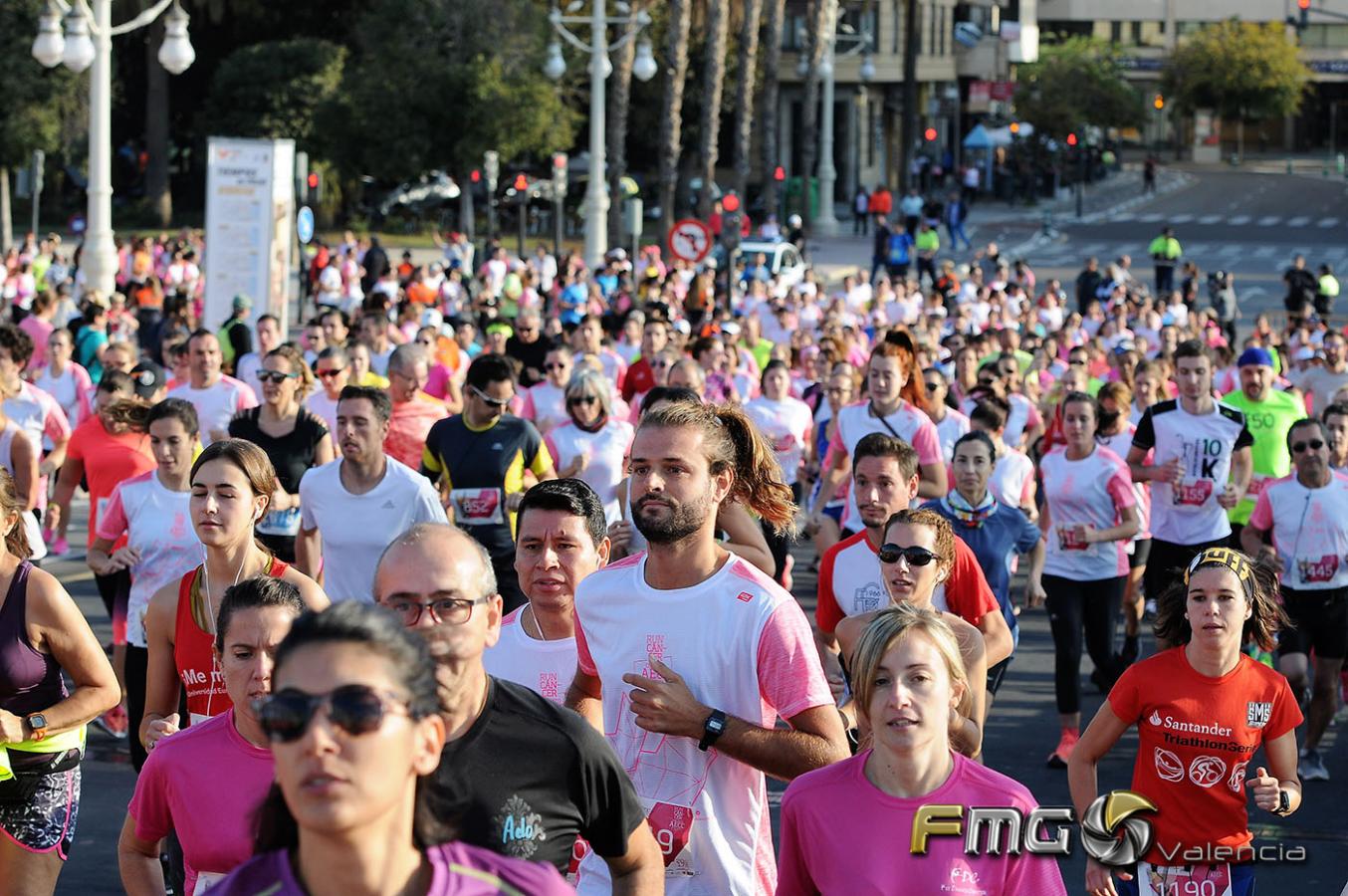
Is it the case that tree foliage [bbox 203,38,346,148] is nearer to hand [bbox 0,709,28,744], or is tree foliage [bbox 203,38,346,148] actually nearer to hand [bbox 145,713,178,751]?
hand [bbox 0,709,28,744]

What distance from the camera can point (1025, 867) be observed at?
13.8ft

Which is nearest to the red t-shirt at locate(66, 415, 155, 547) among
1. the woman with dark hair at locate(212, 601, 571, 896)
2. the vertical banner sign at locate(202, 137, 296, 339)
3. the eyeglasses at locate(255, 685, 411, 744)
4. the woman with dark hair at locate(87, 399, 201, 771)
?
the woman with dark hair at locate(87, 399, 201, 771)

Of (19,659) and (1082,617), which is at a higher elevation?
(19,659)

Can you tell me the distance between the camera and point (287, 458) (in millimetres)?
10047

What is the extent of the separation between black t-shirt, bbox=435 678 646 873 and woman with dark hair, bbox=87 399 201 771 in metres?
4.52

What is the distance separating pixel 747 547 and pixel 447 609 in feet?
9.62

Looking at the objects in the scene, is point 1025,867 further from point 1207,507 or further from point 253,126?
point 253,126

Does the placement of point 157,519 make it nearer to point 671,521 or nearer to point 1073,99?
point 671,521

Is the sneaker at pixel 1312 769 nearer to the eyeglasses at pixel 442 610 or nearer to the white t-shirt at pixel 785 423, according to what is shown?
the white t-shirt at pixel 785 423

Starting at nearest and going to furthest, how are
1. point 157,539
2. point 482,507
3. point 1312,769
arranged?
point 157,539 → point 1312,769 → point 482,507

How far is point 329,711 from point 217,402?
371 inches

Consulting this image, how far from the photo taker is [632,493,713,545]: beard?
4.72 m

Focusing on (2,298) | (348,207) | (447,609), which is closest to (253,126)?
(348,207)

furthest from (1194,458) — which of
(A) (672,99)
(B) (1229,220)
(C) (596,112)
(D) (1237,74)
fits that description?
(D) (1237,74)
